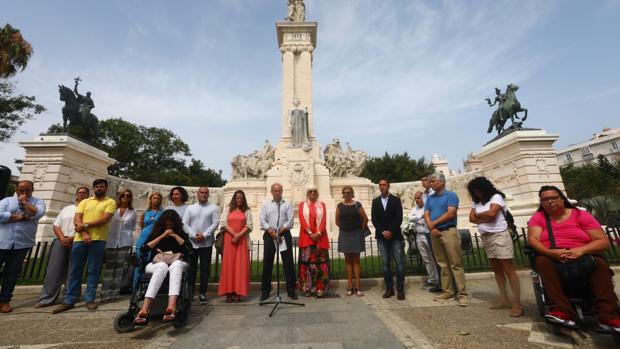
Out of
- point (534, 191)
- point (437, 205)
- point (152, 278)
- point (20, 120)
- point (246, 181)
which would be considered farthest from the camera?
point (20, 120)

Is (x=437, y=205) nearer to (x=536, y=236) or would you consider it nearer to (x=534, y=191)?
(x=536, y=236)

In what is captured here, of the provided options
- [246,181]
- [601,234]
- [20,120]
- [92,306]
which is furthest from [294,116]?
[20,120]

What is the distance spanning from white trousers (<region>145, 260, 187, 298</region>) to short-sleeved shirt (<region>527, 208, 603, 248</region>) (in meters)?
4.07

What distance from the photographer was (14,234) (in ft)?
13.8

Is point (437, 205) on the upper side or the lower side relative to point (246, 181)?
lower

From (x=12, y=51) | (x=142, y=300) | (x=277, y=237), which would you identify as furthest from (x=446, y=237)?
(x=12, y=51)

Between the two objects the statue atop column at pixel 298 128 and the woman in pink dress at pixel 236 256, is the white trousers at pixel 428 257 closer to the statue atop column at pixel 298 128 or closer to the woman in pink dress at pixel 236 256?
the woman in pink dress at pixel 236 256

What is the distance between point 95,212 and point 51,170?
7284 mm

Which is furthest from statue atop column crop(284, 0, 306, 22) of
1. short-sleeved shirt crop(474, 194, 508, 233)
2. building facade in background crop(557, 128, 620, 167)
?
building facade in background crop(557, 128, 620, 167)

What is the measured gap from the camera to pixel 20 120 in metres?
17.3

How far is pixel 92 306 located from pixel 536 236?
5880mm

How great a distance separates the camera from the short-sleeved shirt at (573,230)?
2.78m

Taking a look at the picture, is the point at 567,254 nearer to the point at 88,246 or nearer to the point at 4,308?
the point at 88,246

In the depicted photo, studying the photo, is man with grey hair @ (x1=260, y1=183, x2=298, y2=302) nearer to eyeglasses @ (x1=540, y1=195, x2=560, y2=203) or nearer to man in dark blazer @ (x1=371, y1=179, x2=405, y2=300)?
man in dark blazer @ (x1=371, y1=179, x2=405, y2=300)
